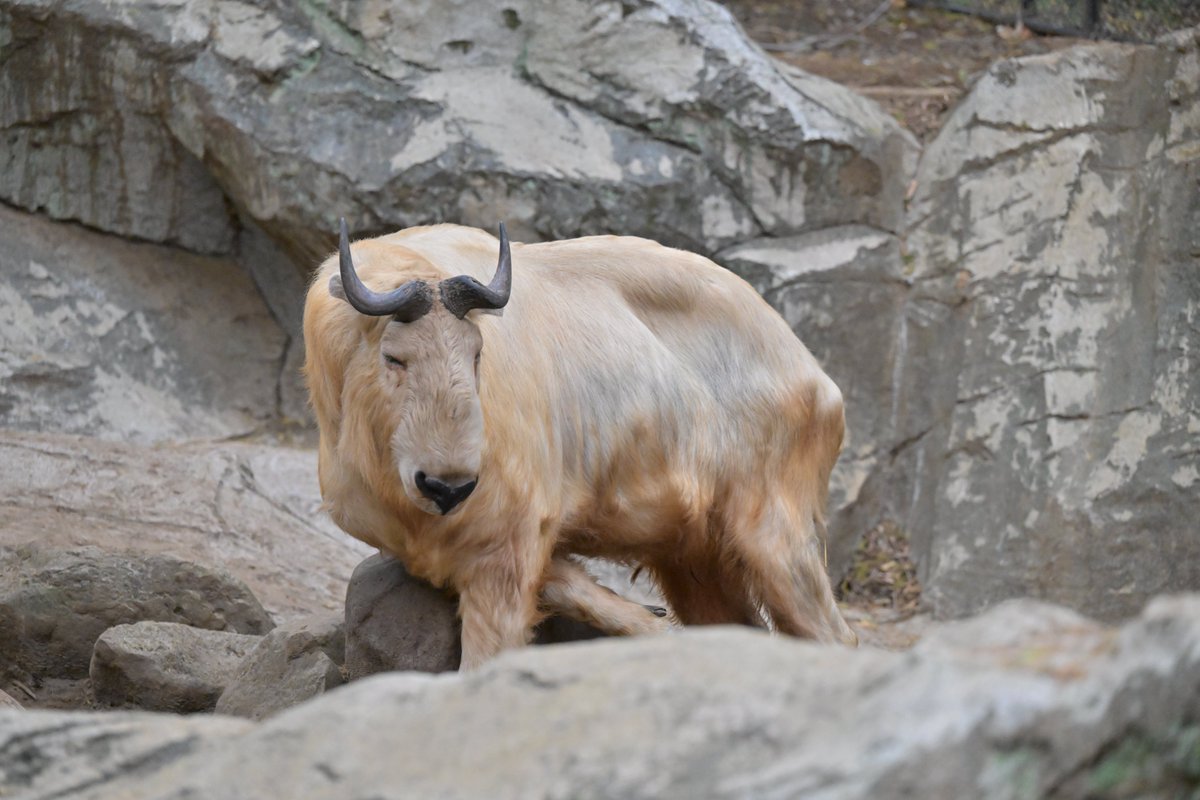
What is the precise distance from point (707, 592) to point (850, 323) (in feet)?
13.2

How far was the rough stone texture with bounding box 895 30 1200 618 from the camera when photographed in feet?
29.1

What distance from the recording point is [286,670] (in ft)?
18.2

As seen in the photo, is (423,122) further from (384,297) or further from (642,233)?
(384,297)

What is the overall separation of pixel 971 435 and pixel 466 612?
517cm

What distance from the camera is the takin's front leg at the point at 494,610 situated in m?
5.04

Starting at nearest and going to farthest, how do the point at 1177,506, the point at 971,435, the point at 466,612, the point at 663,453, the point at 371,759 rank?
the point at 371,759 → the point at 466,612 → the point at 663,453 → the point at 1177,506 → the point at 971,435

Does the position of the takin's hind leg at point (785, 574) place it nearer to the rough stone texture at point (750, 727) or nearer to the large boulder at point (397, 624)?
the large boulder at point (397, 624)

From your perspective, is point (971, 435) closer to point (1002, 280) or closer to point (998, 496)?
point (998, 496)

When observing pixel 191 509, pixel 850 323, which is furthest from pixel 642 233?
pixel 191 509

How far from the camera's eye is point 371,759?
2.86m

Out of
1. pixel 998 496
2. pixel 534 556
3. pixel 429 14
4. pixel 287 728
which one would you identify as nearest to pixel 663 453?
pixel 534 556

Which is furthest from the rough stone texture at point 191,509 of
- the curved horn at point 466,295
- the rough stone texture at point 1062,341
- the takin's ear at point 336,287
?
the rough stone texture at point 1062,341

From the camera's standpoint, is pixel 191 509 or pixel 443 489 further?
pixel 191 509

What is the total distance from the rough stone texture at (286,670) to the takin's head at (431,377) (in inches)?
43.0
